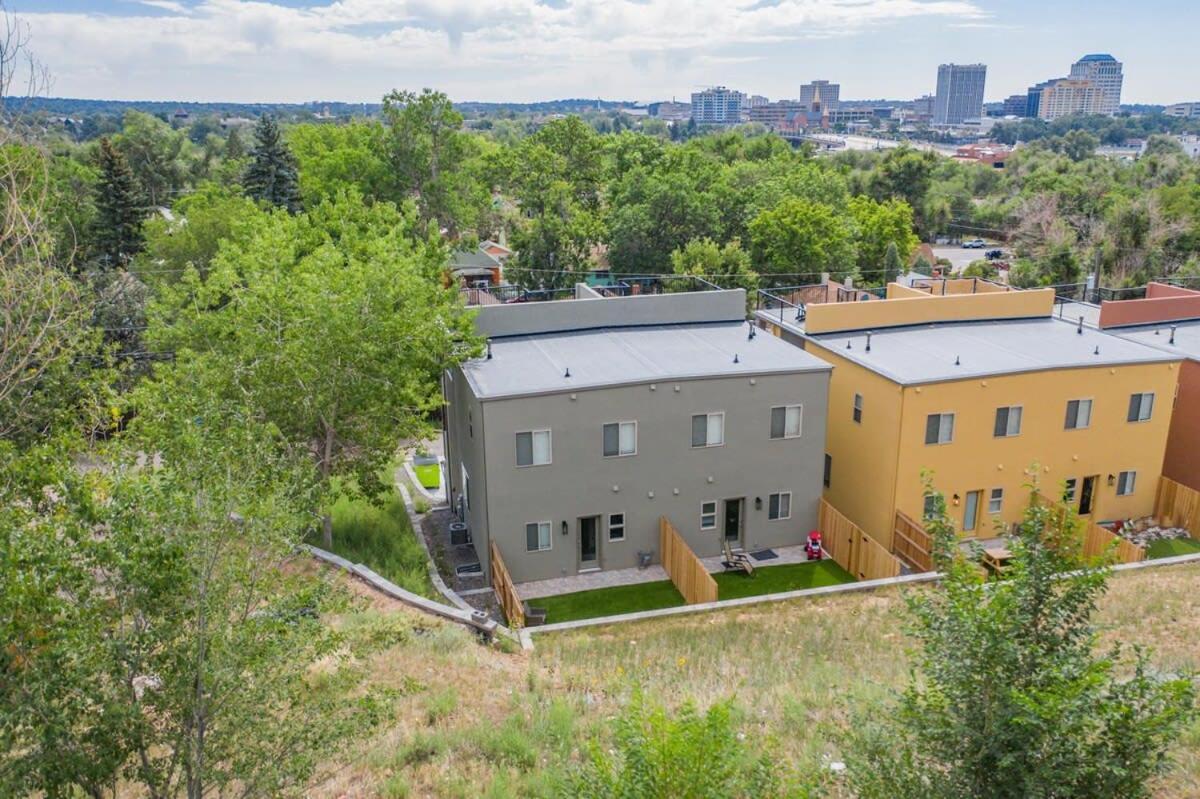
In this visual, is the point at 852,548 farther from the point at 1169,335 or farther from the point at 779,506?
the point at 1169,335

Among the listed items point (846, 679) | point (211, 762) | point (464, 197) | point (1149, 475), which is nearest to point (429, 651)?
point (846, 679)

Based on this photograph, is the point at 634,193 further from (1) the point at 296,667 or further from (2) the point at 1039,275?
(1) the point at 296,667

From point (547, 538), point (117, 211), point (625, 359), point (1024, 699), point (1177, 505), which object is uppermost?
point (117, 211)

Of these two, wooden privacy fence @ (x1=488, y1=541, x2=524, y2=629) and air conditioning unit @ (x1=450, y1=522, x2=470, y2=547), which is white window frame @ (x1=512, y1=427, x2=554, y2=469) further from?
air conditioning unit @ (x1=450, y1=522, x2=470, y2=547)

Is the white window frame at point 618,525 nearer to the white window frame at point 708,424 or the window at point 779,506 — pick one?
the white window frame at point 708,424

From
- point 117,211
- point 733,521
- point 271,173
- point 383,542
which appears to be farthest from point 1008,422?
point 117,211
